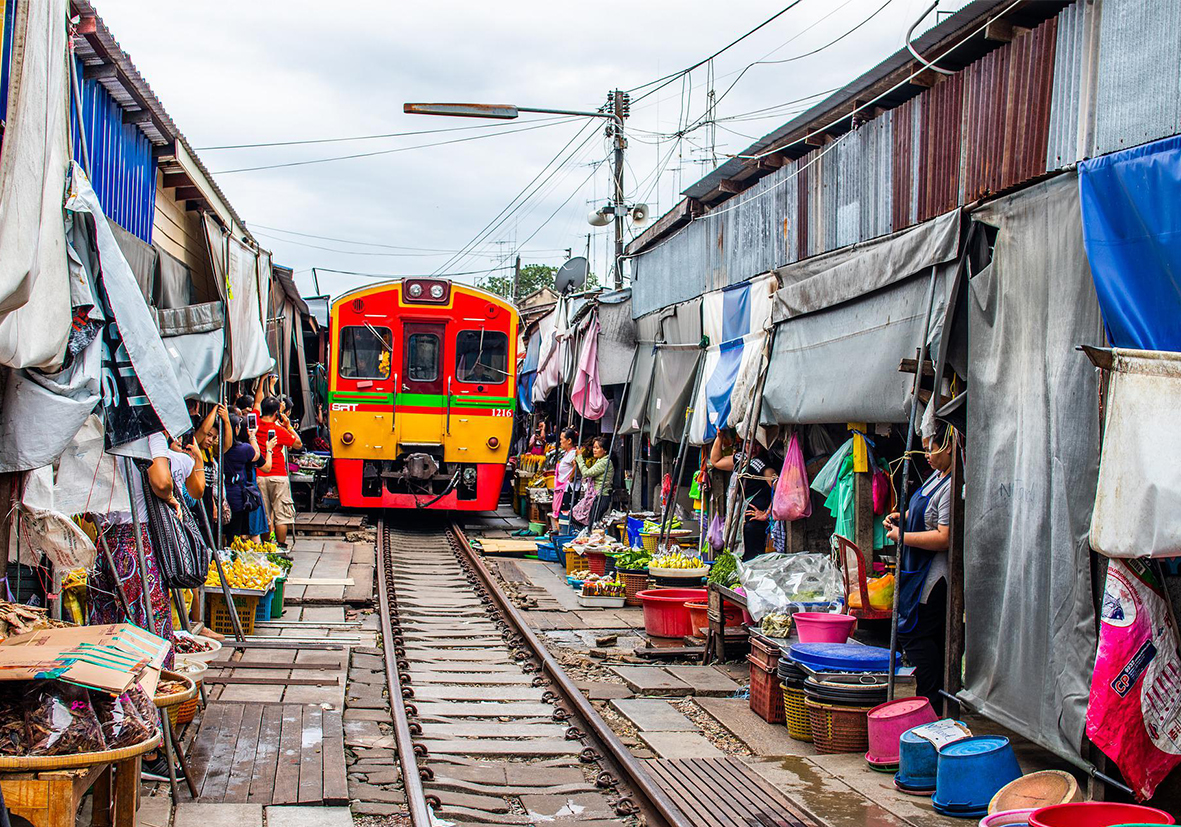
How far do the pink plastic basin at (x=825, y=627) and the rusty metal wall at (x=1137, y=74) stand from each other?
320cm

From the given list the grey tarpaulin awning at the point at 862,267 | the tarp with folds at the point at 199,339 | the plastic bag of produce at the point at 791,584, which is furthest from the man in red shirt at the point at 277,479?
the plastic bag of produce at the point at 791,584

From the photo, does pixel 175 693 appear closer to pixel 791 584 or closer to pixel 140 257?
pixel 140 257

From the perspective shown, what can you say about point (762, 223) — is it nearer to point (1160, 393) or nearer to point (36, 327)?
point (1160, 393)

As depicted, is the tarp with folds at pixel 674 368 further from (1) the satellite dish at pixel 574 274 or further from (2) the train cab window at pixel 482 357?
(1) the satellite dish at pixel 574 274

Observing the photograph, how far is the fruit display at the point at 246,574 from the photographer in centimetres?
919

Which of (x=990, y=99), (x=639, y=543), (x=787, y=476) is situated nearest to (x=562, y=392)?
(x=639, y=543)

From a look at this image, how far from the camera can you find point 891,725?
19.6 feet

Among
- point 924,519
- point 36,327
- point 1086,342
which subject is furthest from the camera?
point 924,519

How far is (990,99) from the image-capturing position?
22.0 feet

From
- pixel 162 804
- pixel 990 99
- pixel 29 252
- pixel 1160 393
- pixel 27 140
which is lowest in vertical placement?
pixel 162 804

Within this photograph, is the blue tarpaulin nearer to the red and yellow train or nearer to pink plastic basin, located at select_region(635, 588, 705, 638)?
pink plastic basin, located at select_region(635, 588, 705, 638)

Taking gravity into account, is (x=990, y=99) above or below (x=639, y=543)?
above

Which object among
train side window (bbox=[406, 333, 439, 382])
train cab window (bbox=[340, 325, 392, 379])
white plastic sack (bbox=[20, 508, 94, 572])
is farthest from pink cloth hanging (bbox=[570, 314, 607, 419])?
white plastic sack (bbox=[20, 508, 94, 572])

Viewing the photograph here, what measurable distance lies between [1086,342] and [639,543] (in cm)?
822
